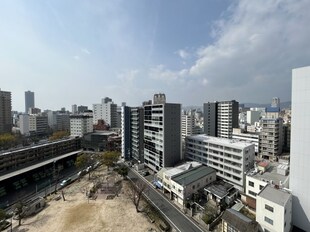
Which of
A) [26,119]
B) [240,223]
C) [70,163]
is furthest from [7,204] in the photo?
[26,119]

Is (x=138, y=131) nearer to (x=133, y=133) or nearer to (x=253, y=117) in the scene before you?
(x=133, y=133)

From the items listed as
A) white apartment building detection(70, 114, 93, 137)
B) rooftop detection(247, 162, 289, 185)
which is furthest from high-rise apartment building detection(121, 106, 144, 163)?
white apartment building detection(70, 114, 93, 137)

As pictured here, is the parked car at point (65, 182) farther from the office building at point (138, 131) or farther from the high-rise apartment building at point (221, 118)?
the high-rise apartment building at point (221, 118)

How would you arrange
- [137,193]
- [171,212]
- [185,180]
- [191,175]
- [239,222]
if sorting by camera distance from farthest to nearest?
[191,175] < [137,193] < [185,180] < [171,212] < [239,222]

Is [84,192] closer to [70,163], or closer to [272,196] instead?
[70,163]

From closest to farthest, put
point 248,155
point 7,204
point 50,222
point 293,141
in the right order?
1. point 293,141
2. point 50,222
3. point 7,204
4. point 248,155

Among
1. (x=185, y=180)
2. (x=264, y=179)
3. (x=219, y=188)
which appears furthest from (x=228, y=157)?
(x=185, y=180)

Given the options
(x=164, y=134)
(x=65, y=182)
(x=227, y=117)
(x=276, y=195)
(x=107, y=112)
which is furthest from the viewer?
(x=107, y=112)
